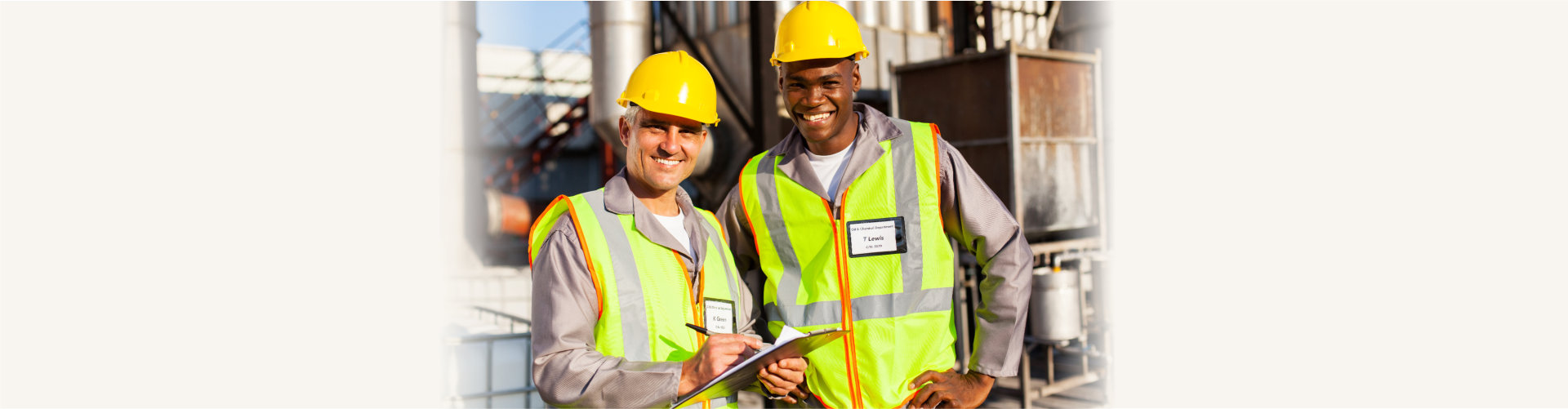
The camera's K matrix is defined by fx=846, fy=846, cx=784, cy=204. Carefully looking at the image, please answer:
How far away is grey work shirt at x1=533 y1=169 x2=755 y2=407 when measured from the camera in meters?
1.67

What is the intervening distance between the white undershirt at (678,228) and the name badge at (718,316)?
0.43ft

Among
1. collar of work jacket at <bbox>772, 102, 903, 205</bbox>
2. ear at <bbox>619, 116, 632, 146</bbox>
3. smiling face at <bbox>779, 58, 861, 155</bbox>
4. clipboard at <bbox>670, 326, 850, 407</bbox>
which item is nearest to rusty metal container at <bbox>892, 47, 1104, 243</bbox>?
collar of work jacket at <bbox>772, 102, 903, 205</bbox>

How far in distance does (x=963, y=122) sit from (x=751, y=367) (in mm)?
4824

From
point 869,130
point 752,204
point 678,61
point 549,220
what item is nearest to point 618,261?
point 549,220

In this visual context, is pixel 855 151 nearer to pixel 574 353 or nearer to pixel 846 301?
pixel 846 301

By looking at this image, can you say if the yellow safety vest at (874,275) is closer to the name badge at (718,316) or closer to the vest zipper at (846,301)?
the vest zipper at (846,301)

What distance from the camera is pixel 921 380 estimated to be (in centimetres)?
231

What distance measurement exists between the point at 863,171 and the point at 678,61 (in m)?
0.71

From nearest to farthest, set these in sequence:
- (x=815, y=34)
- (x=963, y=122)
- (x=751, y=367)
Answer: (x=751, y=367) → (x=815, y=34) → (x=963, y=122)

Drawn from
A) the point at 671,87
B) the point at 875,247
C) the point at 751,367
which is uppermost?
the point at 671,87

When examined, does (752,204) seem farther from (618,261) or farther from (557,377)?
(557,377)

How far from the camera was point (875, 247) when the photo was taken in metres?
2.34

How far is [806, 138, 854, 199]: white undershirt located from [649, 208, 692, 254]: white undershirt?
0.52 m

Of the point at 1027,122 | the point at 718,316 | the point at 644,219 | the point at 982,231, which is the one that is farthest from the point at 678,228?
the point at 1027,122
